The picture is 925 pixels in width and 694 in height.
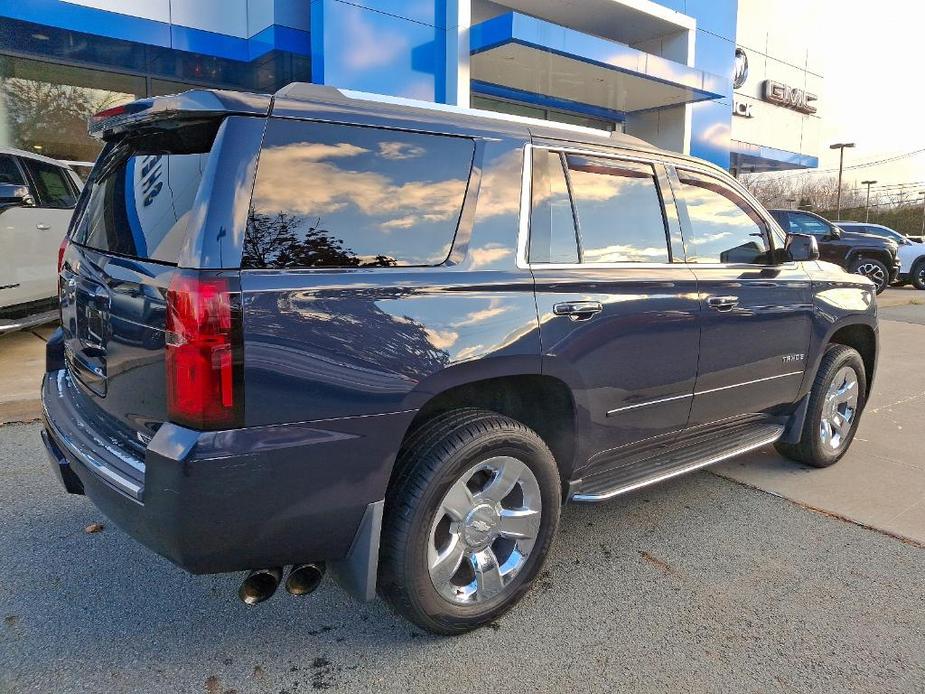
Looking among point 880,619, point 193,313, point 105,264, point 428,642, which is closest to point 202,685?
point 428,642

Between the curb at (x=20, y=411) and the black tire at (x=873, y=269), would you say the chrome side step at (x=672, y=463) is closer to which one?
the curb at (x=20, y=411)

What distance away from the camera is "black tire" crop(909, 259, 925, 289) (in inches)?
717

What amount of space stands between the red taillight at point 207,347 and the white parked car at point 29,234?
5.53 meters

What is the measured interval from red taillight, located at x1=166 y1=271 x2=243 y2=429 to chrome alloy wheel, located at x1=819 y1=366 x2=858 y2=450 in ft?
12.1

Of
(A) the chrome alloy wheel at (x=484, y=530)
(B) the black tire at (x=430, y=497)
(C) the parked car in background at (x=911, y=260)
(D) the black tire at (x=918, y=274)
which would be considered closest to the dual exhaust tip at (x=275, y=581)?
(B) the black tire at (x=430, y=497)

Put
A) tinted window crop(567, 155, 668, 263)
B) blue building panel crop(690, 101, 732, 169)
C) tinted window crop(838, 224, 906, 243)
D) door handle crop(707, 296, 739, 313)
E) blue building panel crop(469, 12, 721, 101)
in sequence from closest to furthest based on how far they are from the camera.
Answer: tinted window crop(567, 155, 668, 263) → door handle crop(707, 296, 739, 313) → blue building panel crop(469, 12, 721, 101) → tinted window crop(838, 224, 906, 243) → blue building panel crop(690, 101, 732, 169)

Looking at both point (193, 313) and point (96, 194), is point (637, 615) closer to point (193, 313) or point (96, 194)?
point (193, 313)

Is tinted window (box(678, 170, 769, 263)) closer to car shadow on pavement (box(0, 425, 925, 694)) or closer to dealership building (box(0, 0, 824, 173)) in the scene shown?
car shadow on pavement (box(0, 425, 925, 694))

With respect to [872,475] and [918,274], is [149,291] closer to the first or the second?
[872,475]

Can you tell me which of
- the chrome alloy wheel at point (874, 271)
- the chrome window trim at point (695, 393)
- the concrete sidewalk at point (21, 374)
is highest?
the chrome alloy wheel at point (874, 271)

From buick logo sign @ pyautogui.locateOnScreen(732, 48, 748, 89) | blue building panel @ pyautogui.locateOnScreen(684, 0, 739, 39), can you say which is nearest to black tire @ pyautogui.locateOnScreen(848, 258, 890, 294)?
blue building panel @ pyautogui.locateOnScreen(684, 0, 739, 39)

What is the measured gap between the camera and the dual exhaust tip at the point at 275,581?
7.38ft

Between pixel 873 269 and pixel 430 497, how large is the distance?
1681 cm

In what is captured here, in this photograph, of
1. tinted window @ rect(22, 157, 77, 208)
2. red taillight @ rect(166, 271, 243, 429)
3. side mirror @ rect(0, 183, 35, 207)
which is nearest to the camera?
red taillight @ rect(166, 271, 243, 429)
